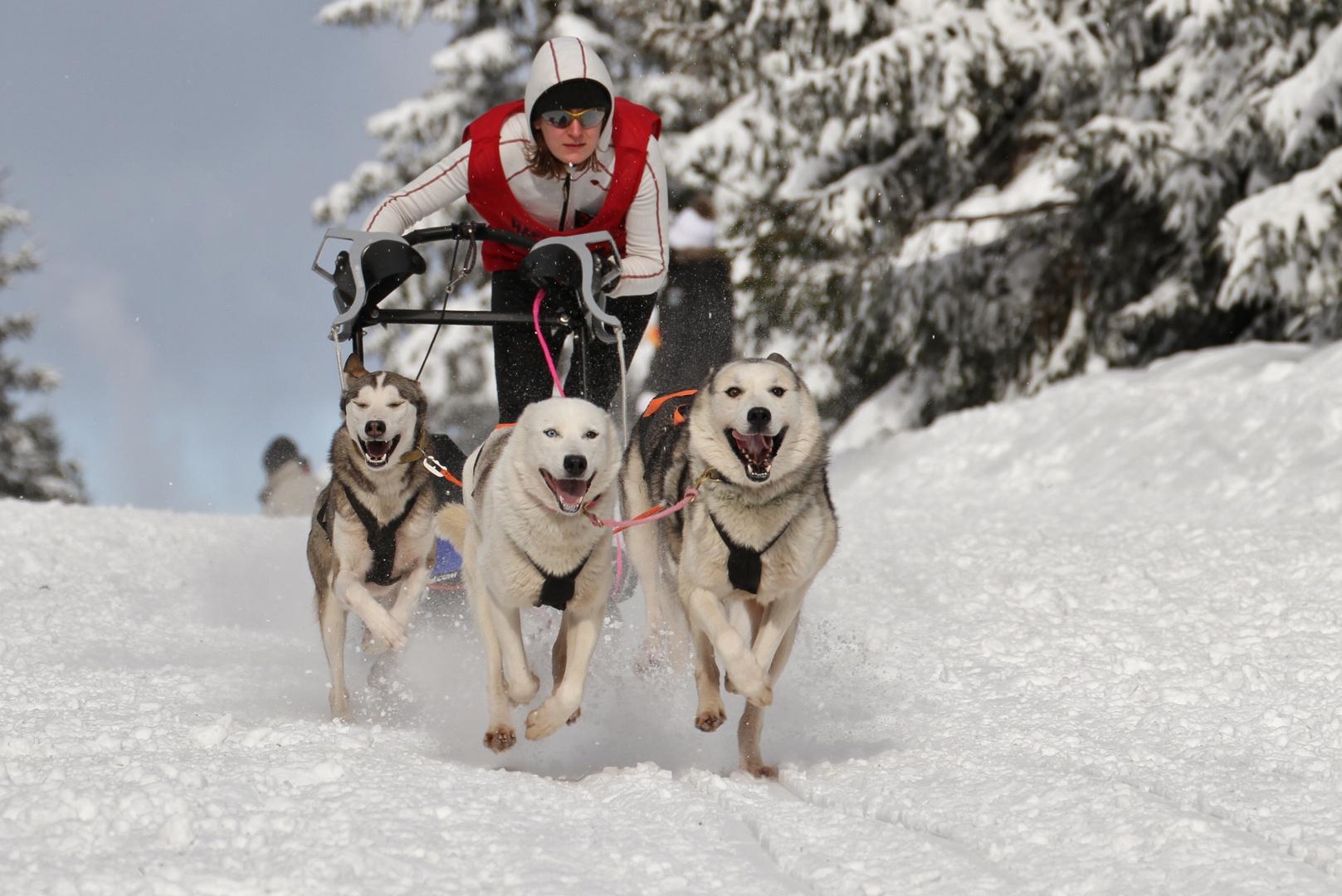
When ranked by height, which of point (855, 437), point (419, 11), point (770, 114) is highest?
point (419, 11)

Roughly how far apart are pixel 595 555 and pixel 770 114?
10433 mm

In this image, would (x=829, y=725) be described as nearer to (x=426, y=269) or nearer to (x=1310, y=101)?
(x=426, y=269)

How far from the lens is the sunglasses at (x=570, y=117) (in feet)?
13.6

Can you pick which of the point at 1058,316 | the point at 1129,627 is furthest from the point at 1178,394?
the point at 1129,627

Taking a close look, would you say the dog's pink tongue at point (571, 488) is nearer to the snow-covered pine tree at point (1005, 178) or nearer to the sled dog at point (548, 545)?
the sled dog at point (548, 545)

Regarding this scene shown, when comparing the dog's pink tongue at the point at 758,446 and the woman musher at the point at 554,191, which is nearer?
the dog's pink tongue at the point at 758,446

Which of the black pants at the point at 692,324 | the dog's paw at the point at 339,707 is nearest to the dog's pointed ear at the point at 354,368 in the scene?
the dog's paw at the point at 339,707

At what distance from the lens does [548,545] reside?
354 cm

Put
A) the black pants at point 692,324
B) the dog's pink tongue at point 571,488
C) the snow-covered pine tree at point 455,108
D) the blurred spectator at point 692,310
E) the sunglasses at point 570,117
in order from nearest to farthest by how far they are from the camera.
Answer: the dog's pink tongue at point 571,488, the sunglasses at point 570,117, the black pants at point 692,324, the blurred spectator at point 692,310, the snow-covered pine tree at point 455,108

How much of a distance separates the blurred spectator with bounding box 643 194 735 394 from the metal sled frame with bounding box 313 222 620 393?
502cm

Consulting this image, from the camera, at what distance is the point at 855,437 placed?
1325 cm

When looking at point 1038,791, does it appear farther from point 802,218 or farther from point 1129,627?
point 802,218

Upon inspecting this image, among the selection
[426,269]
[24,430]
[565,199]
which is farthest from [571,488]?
[24,430]

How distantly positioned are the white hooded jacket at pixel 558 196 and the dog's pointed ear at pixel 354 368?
0.45 metres
